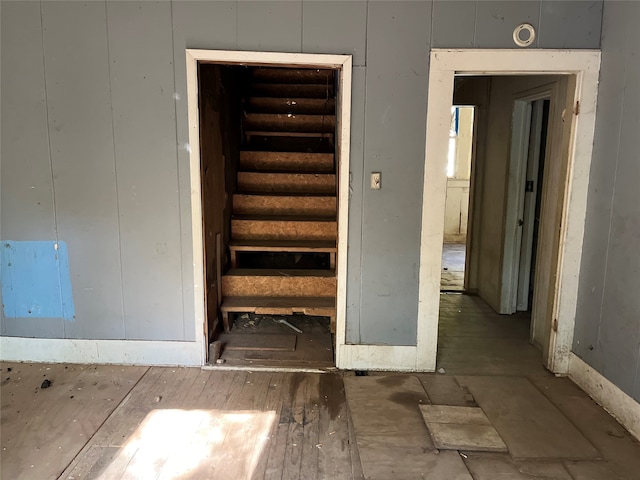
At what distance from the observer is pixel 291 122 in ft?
16.0

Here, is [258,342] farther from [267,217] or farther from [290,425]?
[267,217]

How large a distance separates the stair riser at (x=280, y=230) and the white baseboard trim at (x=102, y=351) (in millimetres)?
1248

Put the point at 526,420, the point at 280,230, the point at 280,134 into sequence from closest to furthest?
the point at 526,420, the point at 280,230, the point at 280,134

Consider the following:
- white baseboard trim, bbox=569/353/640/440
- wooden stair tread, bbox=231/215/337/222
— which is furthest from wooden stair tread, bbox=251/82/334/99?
white baseboard trim, bbox=569/353/640/440

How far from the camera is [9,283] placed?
2.89 meters

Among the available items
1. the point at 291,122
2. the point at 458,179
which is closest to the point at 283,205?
the point at 291,122

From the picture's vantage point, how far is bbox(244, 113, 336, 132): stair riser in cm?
480

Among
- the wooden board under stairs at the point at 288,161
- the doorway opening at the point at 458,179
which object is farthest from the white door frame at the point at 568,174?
the doorway opening at the point at 458,179

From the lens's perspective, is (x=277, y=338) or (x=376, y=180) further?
(x=277, y=338)

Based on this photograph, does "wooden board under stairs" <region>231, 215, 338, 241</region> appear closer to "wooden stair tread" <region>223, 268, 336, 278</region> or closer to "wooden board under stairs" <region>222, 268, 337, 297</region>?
"wooden stair tread" <region>223, 268, 336, 278</region>

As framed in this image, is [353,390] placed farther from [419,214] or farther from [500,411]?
[419,214]

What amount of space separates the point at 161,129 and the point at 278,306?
1472 mm

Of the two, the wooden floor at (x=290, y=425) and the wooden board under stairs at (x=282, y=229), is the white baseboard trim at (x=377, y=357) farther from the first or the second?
the wooden board under stairs at (x=282, y=229)

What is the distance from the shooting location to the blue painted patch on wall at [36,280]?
285cm
